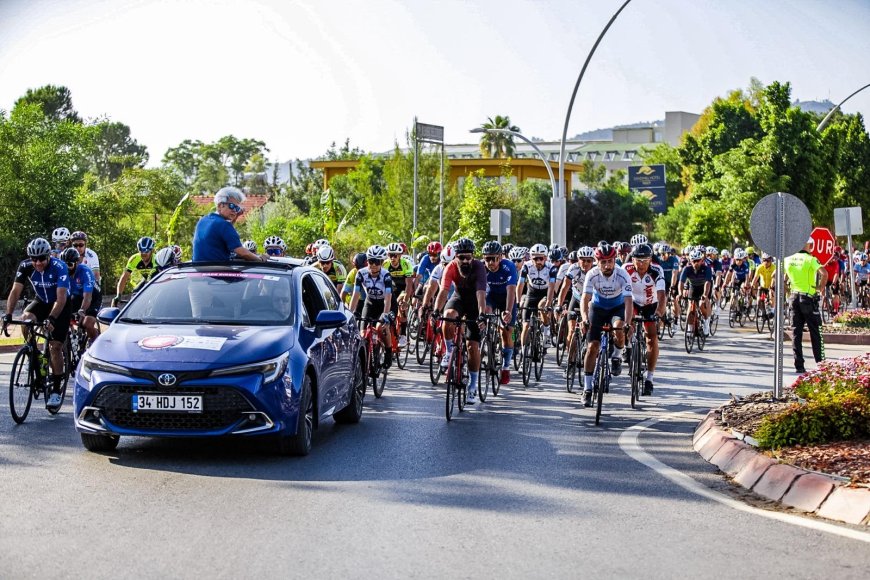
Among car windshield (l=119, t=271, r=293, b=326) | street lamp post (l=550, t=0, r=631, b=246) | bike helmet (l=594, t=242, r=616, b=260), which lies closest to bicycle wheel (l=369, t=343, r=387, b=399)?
bike helmet (l=594, t=242, r=616, b=260)

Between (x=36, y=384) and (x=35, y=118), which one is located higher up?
(x=35, y=118)

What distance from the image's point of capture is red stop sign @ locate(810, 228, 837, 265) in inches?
984

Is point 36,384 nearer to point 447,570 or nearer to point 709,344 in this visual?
point 447,570

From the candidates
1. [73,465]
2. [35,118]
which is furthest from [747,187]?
[73,465]

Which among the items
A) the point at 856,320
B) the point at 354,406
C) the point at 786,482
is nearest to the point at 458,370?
the point at 354,406

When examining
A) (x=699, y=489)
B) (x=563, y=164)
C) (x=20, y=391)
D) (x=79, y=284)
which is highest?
(x=563, y=164)

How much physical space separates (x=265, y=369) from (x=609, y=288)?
208 inches

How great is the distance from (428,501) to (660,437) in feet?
12.8

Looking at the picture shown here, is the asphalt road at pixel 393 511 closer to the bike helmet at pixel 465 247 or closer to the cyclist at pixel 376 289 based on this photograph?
the bike helmet at pixel 465 247

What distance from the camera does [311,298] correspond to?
34.9 feet

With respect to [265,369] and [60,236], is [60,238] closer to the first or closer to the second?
[60,236]

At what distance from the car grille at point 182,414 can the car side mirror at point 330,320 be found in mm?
1407

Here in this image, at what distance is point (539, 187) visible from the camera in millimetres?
71938

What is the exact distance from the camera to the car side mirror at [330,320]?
9.88m
